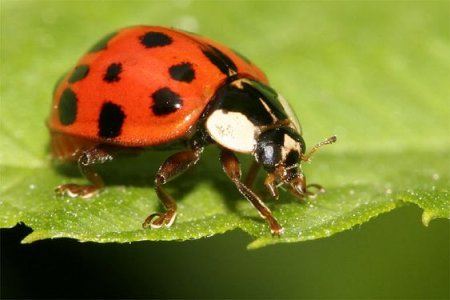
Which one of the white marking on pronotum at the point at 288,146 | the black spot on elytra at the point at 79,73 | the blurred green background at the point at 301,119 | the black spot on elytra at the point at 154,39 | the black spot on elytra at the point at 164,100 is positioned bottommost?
the blurred green background at the point at 301,119

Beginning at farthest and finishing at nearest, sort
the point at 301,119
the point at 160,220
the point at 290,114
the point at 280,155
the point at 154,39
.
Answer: the point at 301,119, the point at 290,114, the point at 154,39, the point at 280,155, the point at 160,220

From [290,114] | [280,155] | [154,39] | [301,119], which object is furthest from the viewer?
[301,119]

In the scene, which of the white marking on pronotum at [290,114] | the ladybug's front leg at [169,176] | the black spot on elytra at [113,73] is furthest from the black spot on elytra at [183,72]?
the white marking on pronotum at [290,114]

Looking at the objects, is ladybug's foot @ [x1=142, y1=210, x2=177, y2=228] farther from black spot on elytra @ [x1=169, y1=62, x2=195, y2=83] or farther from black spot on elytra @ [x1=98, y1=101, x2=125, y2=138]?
black spot on elytra @ [x1=169, y1=62, x2=195, y2=83]

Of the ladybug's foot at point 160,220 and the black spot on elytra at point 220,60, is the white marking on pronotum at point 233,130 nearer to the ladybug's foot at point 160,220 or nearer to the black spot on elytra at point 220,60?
the black spot on elytra at point 220,60

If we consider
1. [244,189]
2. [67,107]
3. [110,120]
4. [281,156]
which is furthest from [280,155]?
[67,107]

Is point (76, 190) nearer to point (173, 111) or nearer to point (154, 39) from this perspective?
point (173, 111)

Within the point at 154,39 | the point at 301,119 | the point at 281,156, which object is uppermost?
the point at 154,39
